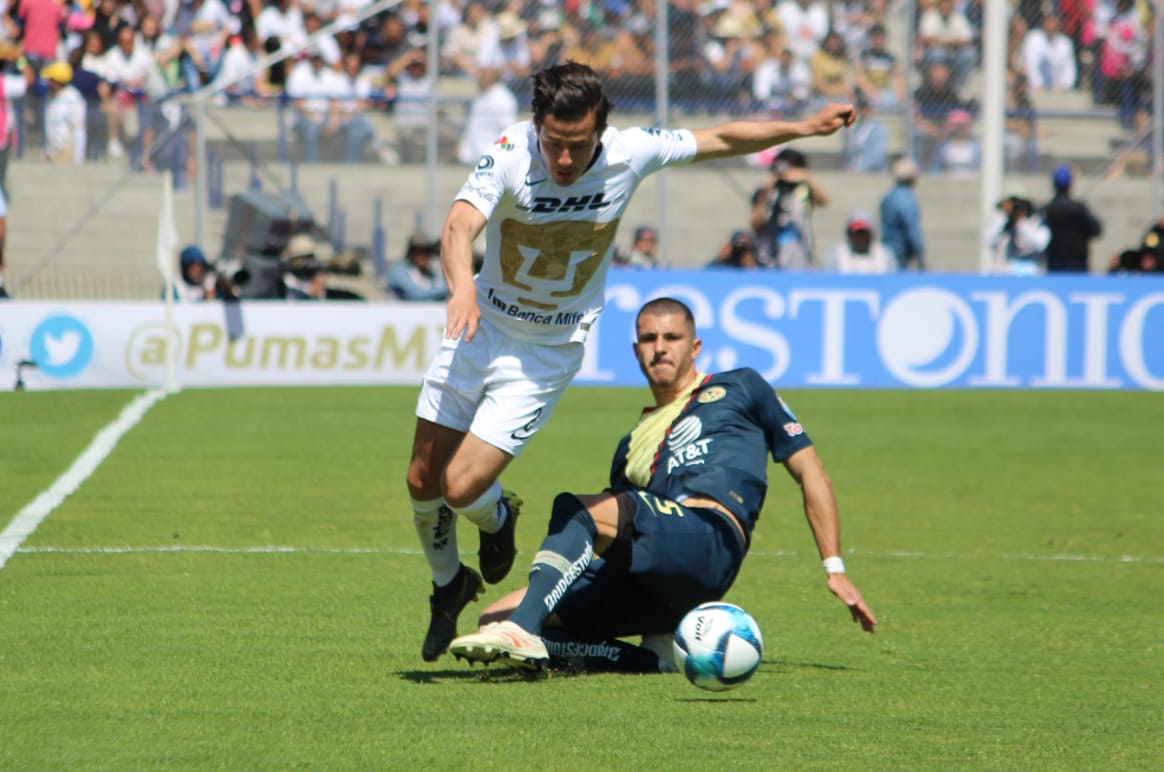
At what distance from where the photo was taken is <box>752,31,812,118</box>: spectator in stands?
69.8ft

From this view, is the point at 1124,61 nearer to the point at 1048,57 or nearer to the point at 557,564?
the point at 1048,57

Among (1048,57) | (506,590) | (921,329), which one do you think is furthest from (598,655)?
(1048,57)

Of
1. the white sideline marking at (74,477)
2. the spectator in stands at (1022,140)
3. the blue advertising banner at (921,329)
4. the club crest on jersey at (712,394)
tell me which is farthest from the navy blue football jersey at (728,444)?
the spectator in stands at (1022,140)

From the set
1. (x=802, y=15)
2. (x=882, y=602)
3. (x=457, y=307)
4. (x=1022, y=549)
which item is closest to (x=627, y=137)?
(x=457, y=307)

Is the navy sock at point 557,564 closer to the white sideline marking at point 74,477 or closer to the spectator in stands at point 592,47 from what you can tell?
the white sideline marking at point 74,477

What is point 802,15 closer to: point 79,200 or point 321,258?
point 321,258

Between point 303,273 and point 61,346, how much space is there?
2.93 metres

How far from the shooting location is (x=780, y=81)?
73.5ft

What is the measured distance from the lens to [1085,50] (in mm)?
22641

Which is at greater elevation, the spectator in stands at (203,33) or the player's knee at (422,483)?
the spectator in stands at (203,33)

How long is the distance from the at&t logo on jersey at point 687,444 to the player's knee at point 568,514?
0.55m

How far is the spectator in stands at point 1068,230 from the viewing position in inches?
794

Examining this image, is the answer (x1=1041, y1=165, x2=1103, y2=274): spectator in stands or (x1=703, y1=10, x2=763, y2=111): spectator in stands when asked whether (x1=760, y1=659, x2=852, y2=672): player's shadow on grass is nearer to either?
(x1=1041, y1=165, x2=1103, y2=274): spectator in stands

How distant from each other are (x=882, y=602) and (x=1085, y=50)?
1632cm
